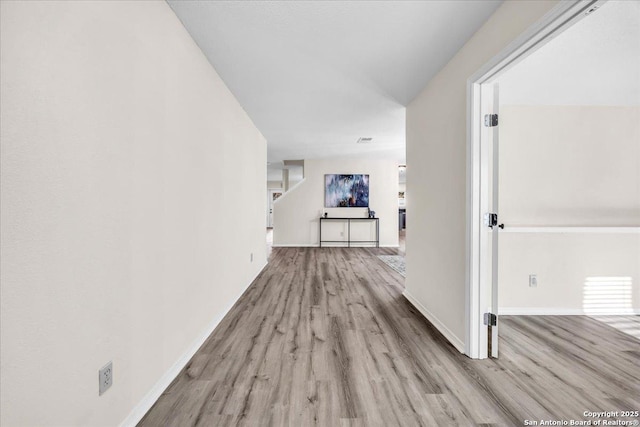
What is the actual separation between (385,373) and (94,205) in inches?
71.5

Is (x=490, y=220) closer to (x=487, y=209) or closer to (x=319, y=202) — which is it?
(x=487, y=209)

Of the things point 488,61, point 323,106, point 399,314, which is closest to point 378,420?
point 399,314

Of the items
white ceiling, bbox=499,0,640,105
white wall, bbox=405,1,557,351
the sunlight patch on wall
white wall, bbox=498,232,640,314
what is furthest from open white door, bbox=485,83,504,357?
the sunlight patch on wall

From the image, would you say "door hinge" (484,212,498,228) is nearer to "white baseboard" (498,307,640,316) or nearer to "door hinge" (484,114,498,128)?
"door hinge" (484,114,498,128)

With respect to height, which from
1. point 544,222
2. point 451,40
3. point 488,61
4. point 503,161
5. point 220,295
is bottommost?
point 220,295

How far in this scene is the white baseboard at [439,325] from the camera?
2.16m

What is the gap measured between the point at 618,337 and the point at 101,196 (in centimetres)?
368

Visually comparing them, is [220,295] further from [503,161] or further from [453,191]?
[503,161]

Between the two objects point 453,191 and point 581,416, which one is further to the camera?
point 453,191

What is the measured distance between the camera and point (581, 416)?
1470mm

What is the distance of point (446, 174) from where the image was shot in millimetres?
2455

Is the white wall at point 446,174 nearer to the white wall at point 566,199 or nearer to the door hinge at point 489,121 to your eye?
the door hinge at point 489,121

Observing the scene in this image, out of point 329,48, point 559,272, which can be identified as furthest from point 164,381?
point 559,272

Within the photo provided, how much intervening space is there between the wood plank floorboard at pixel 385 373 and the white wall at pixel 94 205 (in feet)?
1.13
